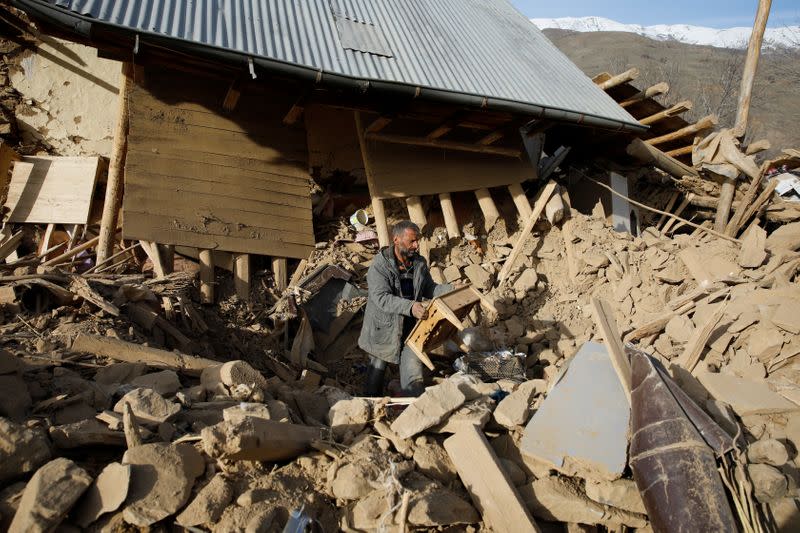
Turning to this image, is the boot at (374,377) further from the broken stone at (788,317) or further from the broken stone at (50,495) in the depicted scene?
the broken stone at (788,317)

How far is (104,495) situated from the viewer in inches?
88.7

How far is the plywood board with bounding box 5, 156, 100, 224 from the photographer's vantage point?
22.4ft

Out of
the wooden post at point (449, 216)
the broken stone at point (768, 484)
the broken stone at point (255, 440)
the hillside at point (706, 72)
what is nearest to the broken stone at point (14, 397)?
the broken stone at point (255, 440)

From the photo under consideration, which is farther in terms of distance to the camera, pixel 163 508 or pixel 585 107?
pixel 585 107

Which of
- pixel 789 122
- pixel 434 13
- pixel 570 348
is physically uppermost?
pixel 789 122

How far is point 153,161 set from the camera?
6047mm

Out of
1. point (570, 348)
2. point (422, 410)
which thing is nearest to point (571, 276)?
point (570, 348)

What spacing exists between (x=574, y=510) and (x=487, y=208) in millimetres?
5351

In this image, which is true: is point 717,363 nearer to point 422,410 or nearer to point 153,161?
point 422,410

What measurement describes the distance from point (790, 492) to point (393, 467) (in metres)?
2.42

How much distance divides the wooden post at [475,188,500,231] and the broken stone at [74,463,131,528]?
20.4 feet

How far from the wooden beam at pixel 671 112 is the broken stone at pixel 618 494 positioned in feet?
24.8

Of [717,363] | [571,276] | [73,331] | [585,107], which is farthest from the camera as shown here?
[585,107]

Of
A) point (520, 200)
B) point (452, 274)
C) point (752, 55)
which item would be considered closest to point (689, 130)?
point (752, 55)
